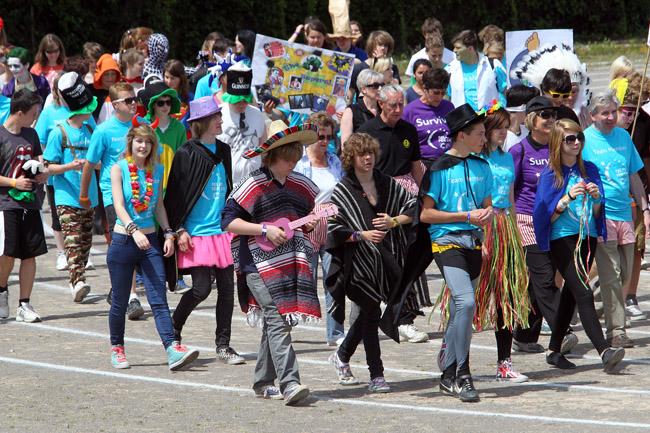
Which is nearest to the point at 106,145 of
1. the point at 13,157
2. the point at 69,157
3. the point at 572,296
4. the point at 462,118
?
the point at 13,157

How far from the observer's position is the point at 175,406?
30.7 feet

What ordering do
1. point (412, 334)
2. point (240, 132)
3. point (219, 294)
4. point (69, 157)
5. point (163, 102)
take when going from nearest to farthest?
point (219, 294)
point (412, 334)
point (163, 102)
point (240, 132)
point (69, 157)

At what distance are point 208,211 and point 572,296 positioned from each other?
2.83 meters

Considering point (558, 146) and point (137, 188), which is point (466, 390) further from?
point (137, 188)

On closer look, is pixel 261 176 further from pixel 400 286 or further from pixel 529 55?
pixel 529 55

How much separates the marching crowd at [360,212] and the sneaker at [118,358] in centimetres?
1

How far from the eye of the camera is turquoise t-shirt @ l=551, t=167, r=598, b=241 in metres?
10.5

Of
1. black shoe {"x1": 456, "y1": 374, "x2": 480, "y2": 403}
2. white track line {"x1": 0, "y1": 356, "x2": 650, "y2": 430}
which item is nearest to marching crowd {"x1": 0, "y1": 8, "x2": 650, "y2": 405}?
black shoe {"x1": 456, "y1": 374, "x2": 480, "y2": 403}

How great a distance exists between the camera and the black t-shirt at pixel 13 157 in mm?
12492

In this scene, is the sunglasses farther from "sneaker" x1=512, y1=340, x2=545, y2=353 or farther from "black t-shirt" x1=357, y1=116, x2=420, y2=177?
"sneaker" x1=512, y1=340, x2=545, y2=353

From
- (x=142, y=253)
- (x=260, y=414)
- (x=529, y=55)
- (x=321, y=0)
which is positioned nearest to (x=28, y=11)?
(x=321, y=0)

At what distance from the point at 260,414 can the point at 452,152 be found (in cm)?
221

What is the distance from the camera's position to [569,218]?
34.7ft

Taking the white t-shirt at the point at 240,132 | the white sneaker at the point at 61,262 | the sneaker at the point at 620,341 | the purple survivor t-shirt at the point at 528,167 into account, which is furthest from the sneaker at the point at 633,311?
the white sneaker at the point at 61,262
